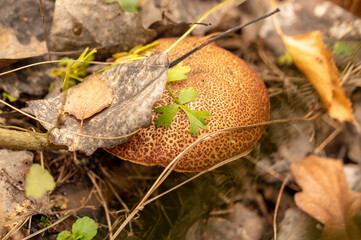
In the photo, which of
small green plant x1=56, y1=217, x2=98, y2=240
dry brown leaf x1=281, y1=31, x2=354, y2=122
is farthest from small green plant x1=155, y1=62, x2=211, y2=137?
dry brown leaf x1=281, y1=31, x2=354, y2=122

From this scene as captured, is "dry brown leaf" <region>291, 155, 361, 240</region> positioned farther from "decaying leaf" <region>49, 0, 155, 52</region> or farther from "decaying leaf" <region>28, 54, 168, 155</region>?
"decaying leaf" <region>49, 0, 155, 52</region>

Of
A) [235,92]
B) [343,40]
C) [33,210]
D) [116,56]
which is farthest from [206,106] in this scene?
[343,40]

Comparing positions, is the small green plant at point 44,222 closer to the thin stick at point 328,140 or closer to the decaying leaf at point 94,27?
the decaying leaf at point 94,27

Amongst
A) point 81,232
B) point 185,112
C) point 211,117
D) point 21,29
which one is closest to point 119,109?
point 185,112

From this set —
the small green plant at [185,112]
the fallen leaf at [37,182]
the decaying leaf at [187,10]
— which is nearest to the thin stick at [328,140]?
the small green plant at [185,112]

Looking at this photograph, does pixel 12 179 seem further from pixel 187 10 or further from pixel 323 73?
pixel 323 73
